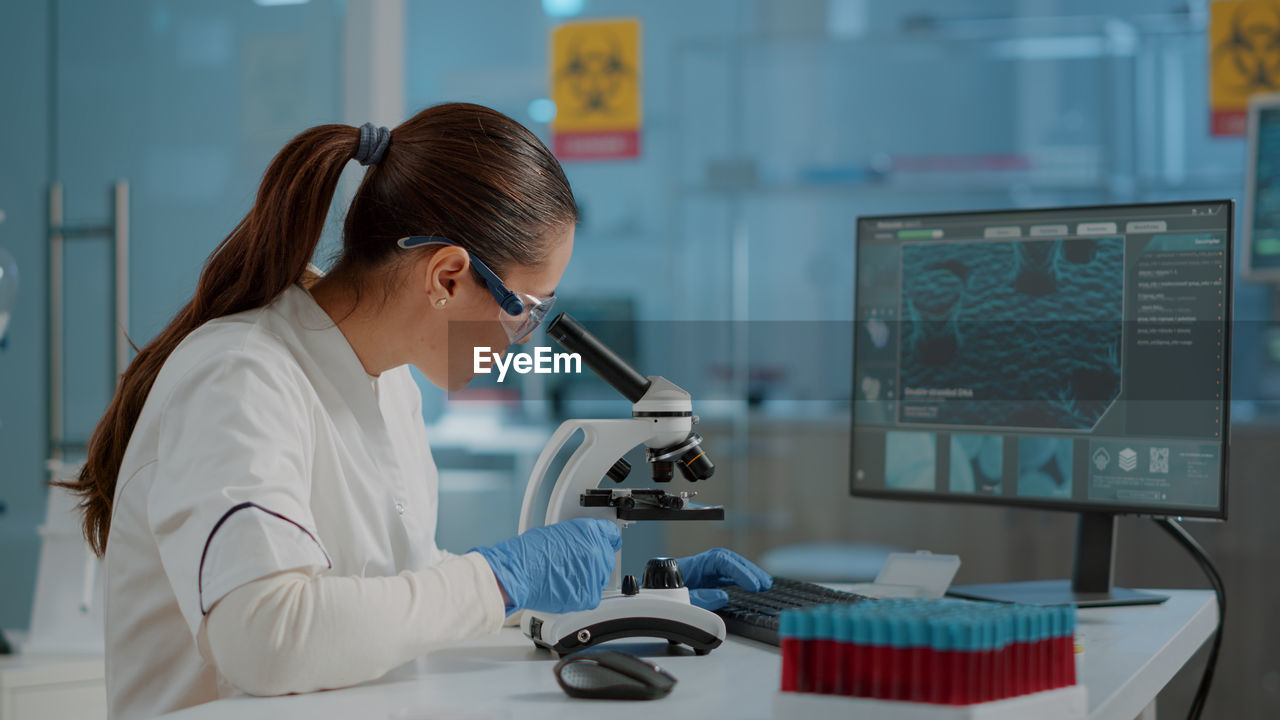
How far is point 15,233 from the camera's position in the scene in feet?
8.54

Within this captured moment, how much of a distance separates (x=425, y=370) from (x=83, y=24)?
1.97 m

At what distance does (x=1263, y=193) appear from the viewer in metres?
2.28

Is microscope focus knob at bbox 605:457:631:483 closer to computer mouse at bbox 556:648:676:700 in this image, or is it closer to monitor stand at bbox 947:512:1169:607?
computer mouse at bbox 556:648:676:700

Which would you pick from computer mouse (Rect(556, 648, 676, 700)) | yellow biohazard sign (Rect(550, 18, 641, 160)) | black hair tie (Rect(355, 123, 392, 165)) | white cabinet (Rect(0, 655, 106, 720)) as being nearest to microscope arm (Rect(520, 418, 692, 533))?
computer mouse (Rect(556, 648, 676, 700))

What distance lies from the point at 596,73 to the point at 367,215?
2442mm

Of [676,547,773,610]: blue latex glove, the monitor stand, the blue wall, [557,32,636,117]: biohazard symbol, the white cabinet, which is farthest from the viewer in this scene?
[557,32,636,117]: biohazard symbol

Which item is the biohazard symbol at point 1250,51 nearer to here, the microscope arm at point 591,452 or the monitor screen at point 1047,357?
the monitor screen at point 1047,357

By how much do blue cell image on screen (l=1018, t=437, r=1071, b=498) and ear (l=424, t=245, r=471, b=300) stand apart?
793 millimetres

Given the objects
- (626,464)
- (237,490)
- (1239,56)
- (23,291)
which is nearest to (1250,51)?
(1239,56)

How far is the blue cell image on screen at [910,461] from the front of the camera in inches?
61.3

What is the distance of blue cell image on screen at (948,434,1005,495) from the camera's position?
1.52 meters

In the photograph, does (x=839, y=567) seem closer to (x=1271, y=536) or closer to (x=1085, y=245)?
(x=1271, y=536)

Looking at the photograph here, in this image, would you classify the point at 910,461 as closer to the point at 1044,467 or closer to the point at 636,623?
the point at 1044,467

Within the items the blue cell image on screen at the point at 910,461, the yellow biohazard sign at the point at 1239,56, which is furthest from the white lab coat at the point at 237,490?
the yellow biohazard sign at the point at 1239,56
